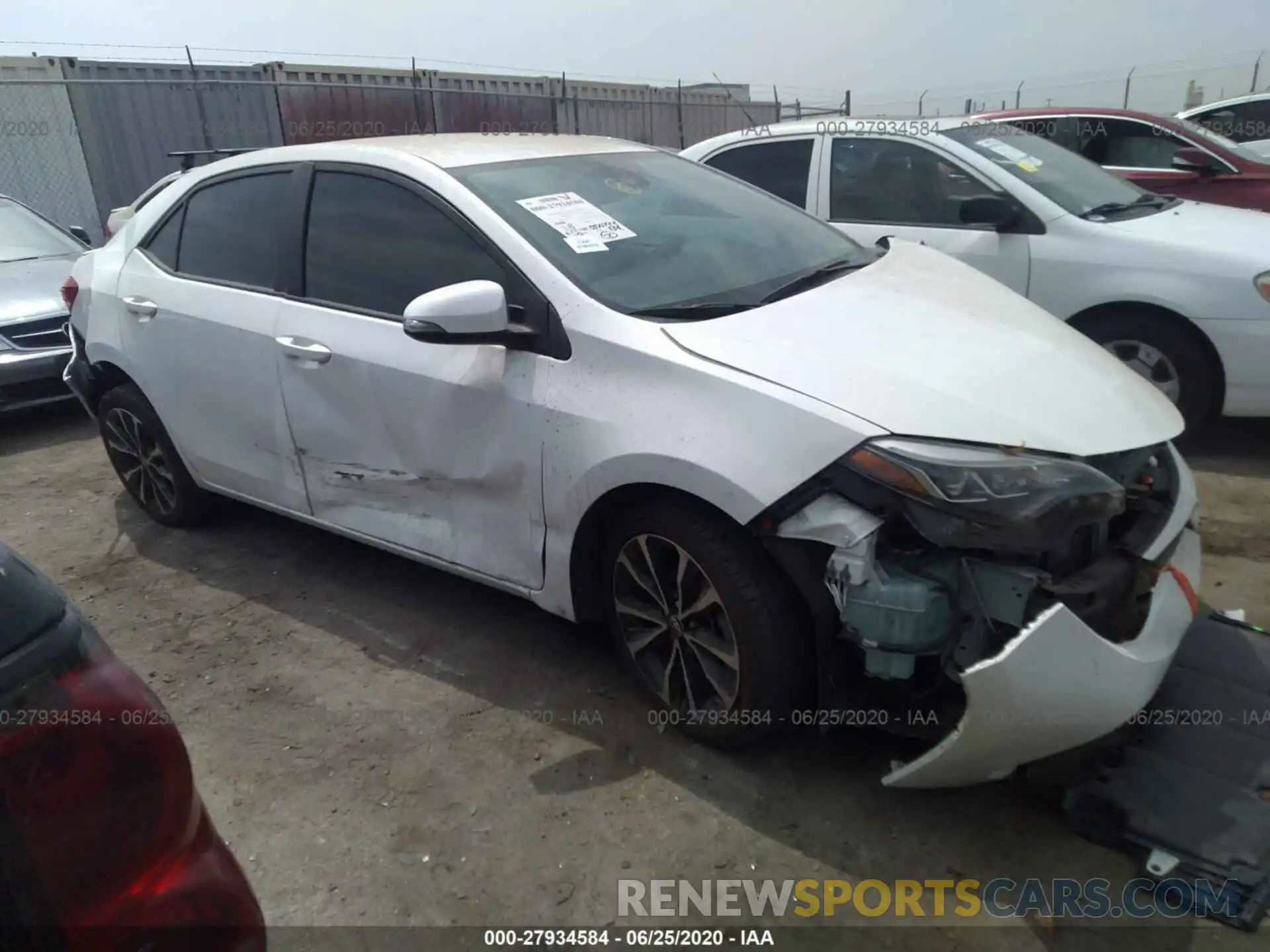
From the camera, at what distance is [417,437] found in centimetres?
304

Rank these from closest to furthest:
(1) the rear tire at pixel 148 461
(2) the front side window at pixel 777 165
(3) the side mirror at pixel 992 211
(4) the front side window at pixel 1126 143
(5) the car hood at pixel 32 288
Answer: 1. (1) the rear tire at pixel 148 461
2. (3) the side mirror at pixel 992 211
3. (2) the front side window at pixel 777 165
4. (5) the car hood at pixel 32 288
5. (4) the front side window at pixel 1126 143

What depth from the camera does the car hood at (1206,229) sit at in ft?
14.7

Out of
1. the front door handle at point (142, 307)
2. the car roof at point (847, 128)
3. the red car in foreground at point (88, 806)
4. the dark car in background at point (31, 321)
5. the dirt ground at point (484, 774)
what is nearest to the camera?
the red car in foreground at point (88, 806)

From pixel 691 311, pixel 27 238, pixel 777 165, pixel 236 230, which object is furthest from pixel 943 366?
pixel 27 238

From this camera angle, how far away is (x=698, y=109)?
1825cm

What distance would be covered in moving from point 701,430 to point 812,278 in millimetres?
910

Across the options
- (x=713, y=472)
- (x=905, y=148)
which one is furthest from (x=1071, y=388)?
(x=905, y=148)

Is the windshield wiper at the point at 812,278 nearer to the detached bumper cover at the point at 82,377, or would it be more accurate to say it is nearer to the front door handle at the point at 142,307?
the front door handle at the point at 142,307

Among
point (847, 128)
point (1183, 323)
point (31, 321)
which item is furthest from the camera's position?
point (31, 321)

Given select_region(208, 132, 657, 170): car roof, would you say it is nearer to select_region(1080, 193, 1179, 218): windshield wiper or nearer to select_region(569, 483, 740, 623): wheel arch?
select_region(569, 483, 740, 623): wheel arch

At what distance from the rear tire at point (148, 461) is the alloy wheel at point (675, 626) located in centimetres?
246

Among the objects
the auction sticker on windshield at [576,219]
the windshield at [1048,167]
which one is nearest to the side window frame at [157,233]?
the auction sticker on windshield at [576,219]

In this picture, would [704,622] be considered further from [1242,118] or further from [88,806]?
[1242,118]

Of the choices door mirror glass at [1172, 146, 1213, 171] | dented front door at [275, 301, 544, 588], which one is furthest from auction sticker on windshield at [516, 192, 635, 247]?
door mirror glass at [1172, 146, 1213, 171]
